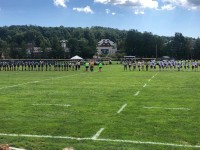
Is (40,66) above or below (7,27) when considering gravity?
below

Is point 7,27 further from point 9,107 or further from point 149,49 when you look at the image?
point 9,107

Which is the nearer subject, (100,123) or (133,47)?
(100,123)

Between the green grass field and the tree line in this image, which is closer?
the green grass field

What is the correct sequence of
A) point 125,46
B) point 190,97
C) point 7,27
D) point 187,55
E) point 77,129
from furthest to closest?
point 7,27 < point 125,46 < point 187,55 < point 190,97 < point 77,129

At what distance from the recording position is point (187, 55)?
463 ft

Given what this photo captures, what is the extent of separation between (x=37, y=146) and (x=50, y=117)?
3800 millimetres

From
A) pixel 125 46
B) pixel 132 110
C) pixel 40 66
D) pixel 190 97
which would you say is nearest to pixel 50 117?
pixel 132 110

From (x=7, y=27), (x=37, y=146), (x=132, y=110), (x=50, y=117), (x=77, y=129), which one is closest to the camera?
(x=37, y=146)

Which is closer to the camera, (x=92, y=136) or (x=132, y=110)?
(x=92, y=136)

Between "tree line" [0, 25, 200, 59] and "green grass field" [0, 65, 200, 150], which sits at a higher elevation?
"tree line" [0, 25, 200, 59]

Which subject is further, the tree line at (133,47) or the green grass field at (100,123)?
the tree line at (133,47)

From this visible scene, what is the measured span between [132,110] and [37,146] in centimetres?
582

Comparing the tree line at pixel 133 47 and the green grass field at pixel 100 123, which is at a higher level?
the tree line at pixel 133 47

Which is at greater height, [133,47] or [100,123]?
[133,47]
